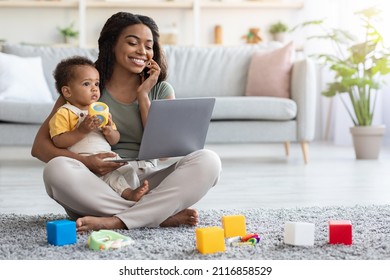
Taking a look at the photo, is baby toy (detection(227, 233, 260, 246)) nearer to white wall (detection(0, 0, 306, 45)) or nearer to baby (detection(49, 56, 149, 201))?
baby (detection(49, 56, 149, 201))

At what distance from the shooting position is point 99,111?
211 centimetres

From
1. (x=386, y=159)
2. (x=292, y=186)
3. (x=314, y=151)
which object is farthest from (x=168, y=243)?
(x=314, y=151)

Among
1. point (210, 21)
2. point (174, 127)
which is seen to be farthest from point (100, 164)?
point (210, 21)

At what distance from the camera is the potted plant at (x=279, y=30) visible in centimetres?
673

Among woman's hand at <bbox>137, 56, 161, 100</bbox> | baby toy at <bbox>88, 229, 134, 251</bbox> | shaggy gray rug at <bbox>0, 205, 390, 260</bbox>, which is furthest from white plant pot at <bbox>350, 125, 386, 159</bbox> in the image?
baby toy at <bbox>88, 229, 134, 251</bbox>

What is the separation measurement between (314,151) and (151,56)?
3442mm

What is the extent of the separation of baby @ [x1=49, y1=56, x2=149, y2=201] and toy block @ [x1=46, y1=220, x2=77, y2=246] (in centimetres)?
28

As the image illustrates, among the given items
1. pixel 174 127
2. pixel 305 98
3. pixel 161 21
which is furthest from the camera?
pixel 161 21

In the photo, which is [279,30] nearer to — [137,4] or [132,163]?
[137,4]

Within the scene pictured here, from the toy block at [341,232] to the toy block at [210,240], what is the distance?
Result: 1.05 ft

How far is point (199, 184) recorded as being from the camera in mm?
2133

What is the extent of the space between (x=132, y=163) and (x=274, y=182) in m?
1.44

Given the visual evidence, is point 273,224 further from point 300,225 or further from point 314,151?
point 314,151

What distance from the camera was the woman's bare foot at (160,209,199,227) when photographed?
2.21 meters
